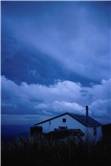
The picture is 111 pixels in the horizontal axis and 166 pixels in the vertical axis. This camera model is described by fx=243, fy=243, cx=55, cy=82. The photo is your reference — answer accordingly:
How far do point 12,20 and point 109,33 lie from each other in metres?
0.88

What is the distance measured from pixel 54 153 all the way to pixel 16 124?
413 millimetres

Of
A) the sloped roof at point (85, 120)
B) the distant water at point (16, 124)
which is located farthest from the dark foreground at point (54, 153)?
the sloped roof at point (85, 120)

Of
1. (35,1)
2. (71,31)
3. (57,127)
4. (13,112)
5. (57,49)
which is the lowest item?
(57,127)

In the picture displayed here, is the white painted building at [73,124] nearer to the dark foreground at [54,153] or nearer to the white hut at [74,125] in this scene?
the white hut at [74,125]

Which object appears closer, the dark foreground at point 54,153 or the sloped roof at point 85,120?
the dark foreground at point 54,153

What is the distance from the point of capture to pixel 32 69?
2.18 meters

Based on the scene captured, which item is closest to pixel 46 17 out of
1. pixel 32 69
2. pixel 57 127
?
pixel 32 69

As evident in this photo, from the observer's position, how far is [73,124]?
2.19m

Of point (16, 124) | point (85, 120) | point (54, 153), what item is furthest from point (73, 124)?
point (16, 124)

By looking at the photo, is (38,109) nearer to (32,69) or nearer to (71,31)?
(32,69)

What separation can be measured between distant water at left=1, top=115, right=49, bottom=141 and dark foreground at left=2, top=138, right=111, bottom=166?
60 millimetres

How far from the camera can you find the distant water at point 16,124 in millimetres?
2096

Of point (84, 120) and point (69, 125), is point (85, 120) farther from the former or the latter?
point (69, 125)

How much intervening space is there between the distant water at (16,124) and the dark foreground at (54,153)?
0.20 ft
